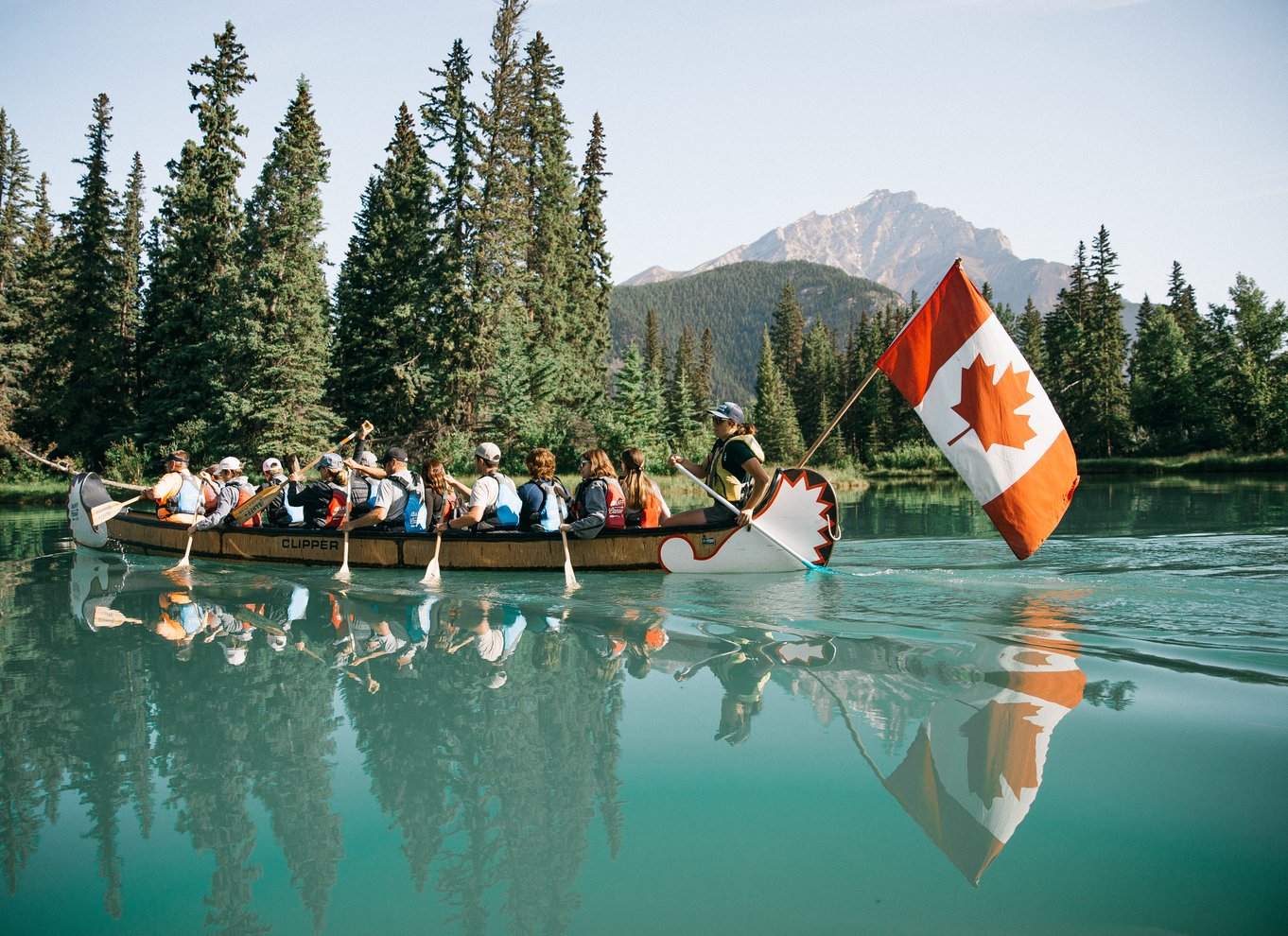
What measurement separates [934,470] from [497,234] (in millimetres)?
33099

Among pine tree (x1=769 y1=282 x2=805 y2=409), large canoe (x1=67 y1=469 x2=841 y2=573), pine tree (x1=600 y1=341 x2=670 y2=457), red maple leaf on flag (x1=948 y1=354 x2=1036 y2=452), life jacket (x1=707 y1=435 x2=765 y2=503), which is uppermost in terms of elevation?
pine tree (x1=769 y1=282 x2=805 y2=409)

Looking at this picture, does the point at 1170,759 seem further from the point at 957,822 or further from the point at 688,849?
the point at 688,849

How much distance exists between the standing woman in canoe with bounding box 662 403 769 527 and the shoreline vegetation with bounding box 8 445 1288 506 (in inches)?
963

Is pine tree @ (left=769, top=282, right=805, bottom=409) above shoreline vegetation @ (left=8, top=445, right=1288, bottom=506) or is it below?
above

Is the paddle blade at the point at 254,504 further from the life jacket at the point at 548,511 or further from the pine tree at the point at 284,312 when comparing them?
the pine tree at the point at 284,312

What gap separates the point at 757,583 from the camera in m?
11.0

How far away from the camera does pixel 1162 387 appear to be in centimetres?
6284

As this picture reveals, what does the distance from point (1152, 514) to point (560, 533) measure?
15.0 meters

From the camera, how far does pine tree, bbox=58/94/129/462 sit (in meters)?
40.2

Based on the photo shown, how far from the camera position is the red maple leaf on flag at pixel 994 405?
930 cm

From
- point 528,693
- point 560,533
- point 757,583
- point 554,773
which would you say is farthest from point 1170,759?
point 560,533

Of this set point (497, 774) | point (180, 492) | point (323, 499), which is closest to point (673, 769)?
point (497, 774)

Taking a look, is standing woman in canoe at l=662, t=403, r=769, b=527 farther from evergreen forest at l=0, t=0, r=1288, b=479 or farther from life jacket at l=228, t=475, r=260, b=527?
evergreen forest at l=0, t=0, r=1288, b=479

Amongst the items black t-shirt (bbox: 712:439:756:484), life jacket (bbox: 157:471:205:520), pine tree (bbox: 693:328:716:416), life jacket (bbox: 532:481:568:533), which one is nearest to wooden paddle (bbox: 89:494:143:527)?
life jacket (bbox: 157:471:205:520)
